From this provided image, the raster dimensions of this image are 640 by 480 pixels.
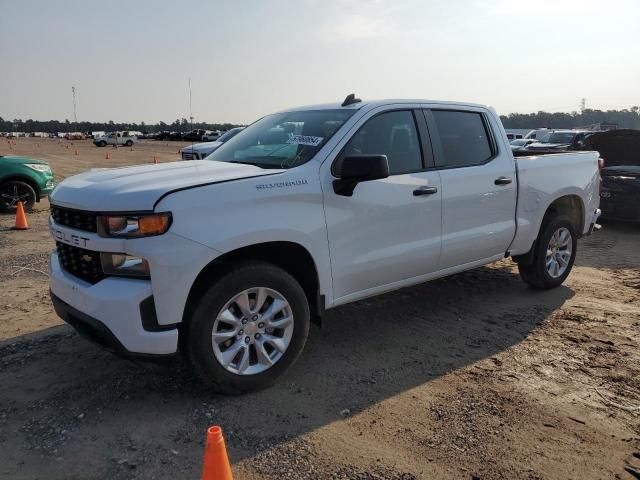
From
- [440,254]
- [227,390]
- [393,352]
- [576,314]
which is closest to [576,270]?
[576,314]

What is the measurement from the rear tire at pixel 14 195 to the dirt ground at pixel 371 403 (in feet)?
19.6

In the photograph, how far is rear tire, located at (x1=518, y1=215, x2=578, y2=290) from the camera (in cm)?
573

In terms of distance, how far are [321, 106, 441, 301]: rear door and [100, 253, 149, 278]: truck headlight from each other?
51.1 inches

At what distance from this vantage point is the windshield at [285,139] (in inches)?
157

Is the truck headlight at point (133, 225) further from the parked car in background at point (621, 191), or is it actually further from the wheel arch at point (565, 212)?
the parked car in background at point (621, 191)

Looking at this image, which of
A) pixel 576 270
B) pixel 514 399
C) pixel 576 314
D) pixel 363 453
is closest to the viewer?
pixel 363 453

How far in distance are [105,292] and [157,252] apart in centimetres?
41

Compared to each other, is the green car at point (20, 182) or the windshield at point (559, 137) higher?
the windshield at point (559, 137)

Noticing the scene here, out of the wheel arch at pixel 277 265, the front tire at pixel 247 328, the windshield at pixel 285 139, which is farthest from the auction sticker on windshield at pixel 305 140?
the front tire at pixel 247 328

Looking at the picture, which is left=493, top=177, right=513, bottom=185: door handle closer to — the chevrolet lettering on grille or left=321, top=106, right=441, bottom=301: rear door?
left=321, top=106, right=441, bottom=301: rear door

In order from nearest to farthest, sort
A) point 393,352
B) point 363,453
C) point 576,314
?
point 363,453
point 393,352
point 576,314

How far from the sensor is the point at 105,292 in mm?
3178

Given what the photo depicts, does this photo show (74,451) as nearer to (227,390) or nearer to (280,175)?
(227,390)

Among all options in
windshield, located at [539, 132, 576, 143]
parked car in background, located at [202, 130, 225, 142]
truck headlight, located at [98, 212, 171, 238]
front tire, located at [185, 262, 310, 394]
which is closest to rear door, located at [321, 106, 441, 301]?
front tire, located at [185, 262, 310, 394]
